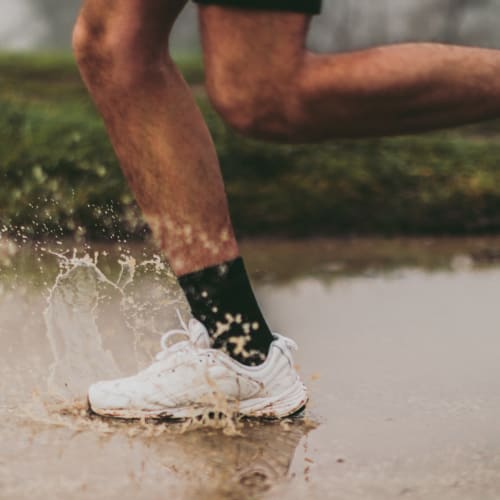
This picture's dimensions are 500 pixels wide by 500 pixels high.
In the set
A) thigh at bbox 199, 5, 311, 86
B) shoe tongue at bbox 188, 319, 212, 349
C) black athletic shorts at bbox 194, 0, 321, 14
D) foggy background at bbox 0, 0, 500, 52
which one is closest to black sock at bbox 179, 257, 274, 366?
shoe tongue at bbox 188, 319, 212, 349

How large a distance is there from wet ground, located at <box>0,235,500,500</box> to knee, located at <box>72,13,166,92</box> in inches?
18.4

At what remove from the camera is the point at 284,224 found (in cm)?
484

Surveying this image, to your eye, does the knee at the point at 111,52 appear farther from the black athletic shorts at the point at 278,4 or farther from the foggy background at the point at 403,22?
the foggy background at the point at 403,22

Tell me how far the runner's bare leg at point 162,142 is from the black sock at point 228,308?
2 cm

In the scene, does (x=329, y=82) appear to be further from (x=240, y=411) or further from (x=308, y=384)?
(x=308, y=384)

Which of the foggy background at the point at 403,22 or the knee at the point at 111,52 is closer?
the knee at the point at 111,52

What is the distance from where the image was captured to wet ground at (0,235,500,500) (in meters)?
1.75

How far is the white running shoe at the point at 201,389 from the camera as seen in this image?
→ 2.07m

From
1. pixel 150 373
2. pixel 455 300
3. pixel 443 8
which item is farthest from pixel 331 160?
pixel 443 8

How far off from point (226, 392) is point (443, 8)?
1809 cm

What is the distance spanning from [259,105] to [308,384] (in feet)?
2.64

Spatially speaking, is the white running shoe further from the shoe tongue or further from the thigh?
the thigh

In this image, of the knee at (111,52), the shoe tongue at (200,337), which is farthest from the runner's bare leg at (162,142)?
the shoe tongue at (200,337)

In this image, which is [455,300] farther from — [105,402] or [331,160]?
[331,160]
